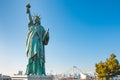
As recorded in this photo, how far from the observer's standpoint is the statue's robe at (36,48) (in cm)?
2720

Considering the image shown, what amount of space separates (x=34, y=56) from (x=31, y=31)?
111 inches

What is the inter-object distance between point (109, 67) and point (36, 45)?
401 inches

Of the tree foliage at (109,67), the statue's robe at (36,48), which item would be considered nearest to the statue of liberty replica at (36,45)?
the statue's robe at (36,48)

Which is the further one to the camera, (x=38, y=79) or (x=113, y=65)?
(x=113, y=65)

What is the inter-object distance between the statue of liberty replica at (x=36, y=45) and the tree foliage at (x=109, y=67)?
26.9 ft

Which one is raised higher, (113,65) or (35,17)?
(35,17)

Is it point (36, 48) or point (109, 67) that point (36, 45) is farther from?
point (109, 67)

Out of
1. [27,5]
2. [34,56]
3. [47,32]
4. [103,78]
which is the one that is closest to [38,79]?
[34,56]

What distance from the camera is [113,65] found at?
105 feet

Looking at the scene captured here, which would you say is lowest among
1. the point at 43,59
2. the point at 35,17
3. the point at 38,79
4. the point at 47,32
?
the point at 38,79

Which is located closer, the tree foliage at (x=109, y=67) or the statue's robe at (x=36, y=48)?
the statue's robe at (x=36, y=48)

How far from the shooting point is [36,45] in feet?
91.1

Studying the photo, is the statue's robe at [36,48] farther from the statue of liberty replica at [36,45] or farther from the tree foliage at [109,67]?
the tree foliage at [109,67]

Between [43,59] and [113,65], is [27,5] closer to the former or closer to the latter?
[43,59]
